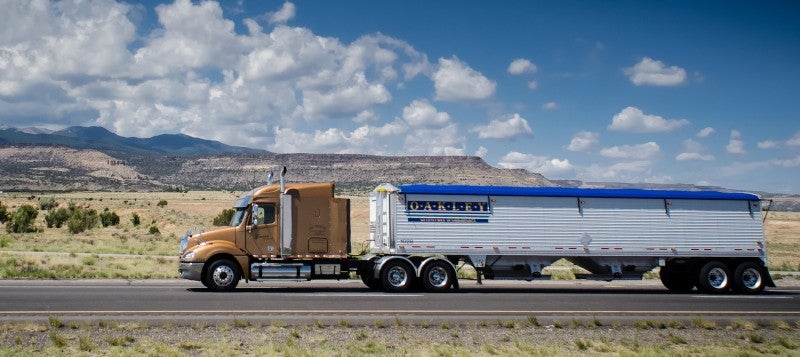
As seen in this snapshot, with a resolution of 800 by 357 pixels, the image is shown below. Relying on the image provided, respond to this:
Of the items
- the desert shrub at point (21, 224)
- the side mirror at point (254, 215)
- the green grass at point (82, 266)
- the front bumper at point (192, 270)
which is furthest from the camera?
the desert shrub at point (21, 224)

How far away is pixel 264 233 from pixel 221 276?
1669 millimetres

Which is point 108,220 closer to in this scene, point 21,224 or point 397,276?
point 21,224

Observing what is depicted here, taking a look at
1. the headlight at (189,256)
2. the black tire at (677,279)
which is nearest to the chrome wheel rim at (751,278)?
the black tire at (677,279)

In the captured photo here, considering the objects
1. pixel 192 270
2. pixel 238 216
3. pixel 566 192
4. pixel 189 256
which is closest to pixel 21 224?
pixel 238 216

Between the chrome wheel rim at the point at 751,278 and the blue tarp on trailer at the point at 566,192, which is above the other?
the blue tarp on trailer at the point at 566,192

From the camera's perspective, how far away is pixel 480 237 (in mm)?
21266

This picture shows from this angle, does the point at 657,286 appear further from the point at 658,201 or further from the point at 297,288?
the point at 297,288

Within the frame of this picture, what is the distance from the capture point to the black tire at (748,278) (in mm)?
22328

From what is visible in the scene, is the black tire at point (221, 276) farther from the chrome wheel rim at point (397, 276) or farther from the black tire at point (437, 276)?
the black tire at point (437, 276)

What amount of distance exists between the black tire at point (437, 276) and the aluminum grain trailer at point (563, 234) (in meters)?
0.03

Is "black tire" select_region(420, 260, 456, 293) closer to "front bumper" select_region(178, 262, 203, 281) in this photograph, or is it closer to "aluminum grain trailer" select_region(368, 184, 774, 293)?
"aluminum grain trailer" select_region(368, 184, 774, 293)

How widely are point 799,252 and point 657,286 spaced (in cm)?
2913

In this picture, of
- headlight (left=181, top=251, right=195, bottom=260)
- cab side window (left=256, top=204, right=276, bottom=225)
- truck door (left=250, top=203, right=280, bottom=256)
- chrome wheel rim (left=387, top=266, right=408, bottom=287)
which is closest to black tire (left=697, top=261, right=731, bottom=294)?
chrome wheel rim (left=387, top=266, right=408, bottom=287)

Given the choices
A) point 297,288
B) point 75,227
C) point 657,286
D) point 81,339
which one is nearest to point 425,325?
point 81,339
